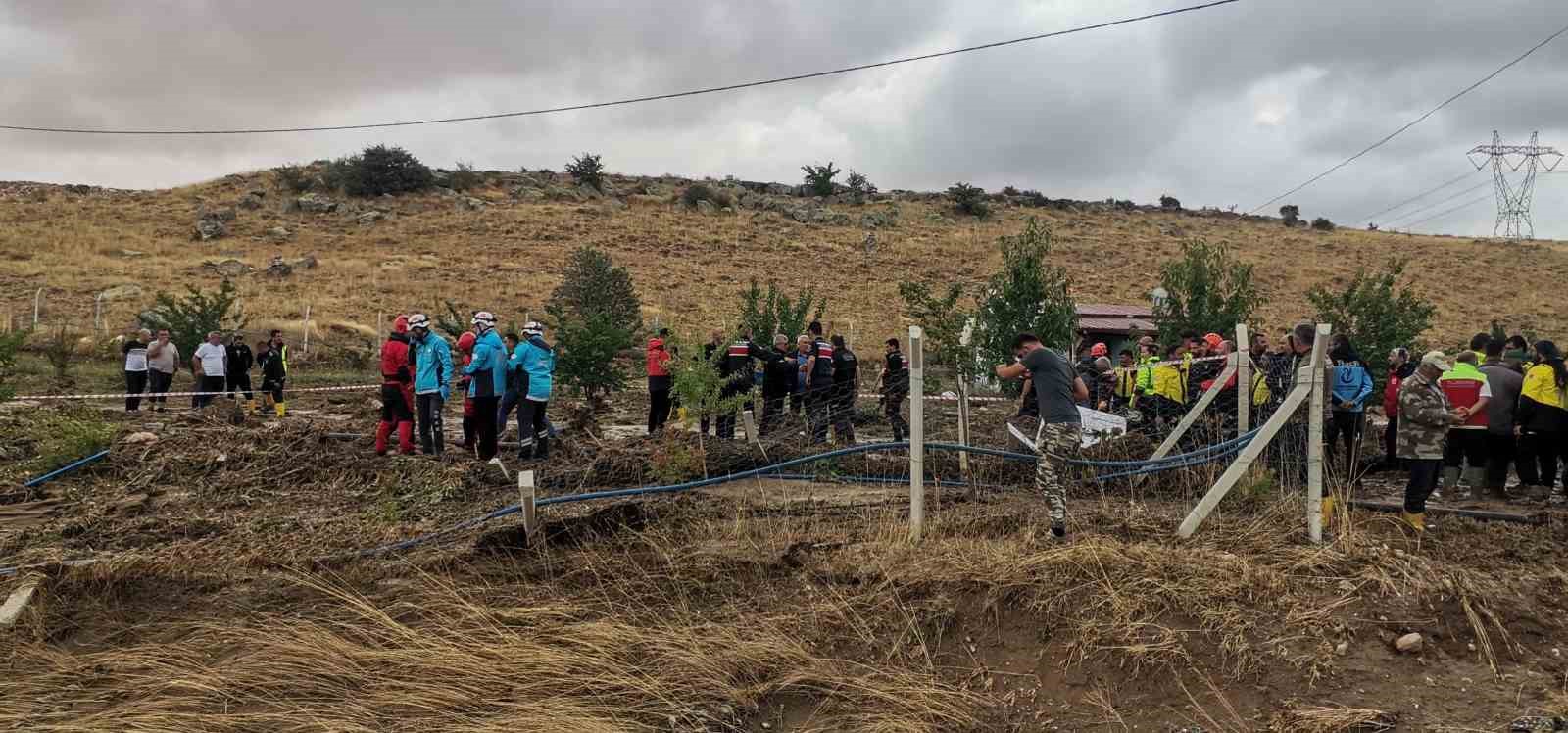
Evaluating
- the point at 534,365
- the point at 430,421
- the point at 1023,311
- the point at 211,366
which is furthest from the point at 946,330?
the point at 211,366

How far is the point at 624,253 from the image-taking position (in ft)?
137

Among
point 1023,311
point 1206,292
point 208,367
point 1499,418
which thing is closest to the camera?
point 1499,418

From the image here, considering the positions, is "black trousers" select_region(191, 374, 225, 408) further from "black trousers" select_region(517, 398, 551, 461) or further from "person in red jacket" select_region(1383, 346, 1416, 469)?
"person in red jacket" select_region(1383, 346, 1416, 469)

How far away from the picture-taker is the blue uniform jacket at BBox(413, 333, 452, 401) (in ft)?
32.4

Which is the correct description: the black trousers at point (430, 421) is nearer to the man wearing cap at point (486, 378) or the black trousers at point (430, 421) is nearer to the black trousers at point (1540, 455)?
the man wearing cap at point (486, 378)

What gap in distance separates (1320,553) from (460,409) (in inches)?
563

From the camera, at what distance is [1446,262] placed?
155 feet

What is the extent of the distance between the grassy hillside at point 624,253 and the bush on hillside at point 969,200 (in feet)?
3.50

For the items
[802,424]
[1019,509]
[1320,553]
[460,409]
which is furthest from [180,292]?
[1320,553]

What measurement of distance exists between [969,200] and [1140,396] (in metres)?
48.3

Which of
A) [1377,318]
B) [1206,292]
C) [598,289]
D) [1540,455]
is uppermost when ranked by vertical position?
[598,289]

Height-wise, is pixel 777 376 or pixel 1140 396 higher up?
pixel 777 376

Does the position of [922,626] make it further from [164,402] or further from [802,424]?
[164,402]

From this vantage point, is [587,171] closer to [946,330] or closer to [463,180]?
[463,180]
